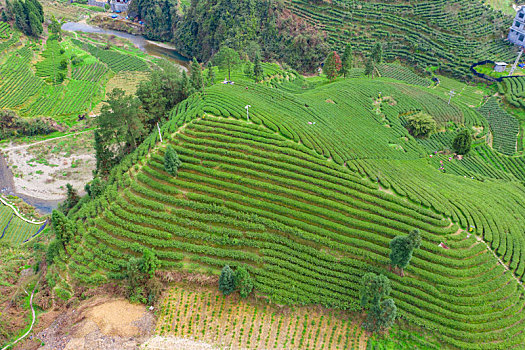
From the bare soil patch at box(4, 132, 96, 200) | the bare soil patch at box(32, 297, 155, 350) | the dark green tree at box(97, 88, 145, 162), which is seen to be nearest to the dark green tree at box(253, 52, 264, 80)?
the dark green tree at box(97, 88, 145, 162)

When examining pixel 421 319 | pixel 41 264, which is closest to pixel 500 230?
pixel 421 319

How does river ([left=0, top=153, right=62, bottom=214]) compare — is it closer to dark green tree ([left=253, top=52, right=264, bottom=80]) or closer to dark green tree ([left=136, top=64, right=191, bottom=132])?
dark green tree ([left=136, top=64, right=191, bottom=132])

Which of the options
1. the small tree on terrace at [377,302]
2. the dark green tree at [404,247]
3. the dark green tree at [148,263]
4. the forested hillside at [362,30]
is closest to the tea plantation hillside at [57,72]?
the forested hillside at [362,30]

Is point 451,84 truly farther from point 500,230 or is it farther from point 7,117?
point 7,117

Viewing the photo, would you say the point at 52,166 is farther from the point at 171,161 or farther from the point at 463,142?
the point at 463,142

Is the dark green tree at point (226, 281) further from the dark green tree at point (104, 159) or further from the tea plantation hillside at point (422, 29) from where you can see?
the tea plantation hillside at point (422, 29)

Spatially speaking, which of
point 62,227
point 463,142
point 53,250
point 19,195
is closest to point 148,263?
point 62,227
